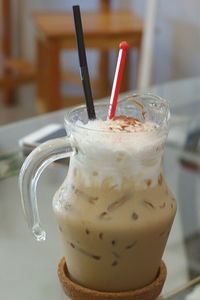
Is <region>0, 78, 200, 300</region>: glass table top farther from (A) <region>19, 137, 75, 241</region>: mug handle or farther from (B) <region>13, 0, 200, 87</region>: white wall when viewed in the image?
(B) <region>13, 0, 200, 87</region>: white wall

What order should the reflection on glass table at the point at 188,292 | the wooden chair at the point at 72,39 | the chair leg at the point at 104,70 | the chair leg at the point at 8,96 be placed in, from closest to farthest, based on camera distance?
the reflection on glass table at the point at 188,292 → the wooden chair at the point at 72,39 → the chair leg at the point at 104,70 → the chair leg at the point at 8,96

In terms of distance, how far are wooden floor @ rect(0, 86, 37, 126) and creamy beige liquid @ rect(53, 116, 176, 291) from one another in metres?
2.19

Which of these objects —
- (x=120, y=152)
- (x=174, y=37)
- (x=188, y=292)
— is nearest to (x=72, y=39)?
(x=174, y=37)

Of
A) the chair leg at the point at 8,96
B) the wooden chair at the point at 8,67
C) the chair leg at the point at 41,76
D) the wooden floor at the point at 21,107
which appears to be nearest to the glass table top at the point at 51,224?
the chair leg at the point at 41,76

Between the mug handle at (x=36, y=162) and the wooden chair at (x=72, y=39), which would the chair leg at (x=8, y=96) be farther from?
the mug handle at (x=36, y=162)

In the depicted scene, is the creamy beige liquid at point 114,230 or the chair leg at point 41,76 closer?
the creamy beige liquid at point 114,230

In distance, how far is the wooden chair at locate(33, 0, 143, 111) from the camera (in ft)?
7.10

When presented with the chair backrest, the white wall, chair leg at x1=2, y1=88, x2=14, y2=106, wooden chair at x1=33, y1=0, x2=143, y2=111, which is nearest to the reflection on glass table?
the chair backrest

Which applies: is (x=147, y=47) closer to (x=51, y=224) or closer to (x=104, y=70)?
(x=104, y=70)

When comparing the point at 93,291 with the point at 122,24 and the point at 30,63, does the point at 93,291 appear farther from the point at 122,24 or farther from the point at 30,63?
the point at 30,63

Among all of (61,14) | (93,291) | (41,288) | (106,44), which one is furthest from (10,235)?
(61,14)

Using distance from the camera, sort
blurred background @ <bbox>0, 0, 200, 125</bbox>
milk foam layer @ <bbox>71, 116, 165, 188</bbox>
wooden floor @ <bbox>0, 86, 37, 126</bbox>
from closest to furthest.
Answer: milk foam layer @ <bbox>71, 116, 165, 188</bbox> → blurred background @ <bbox>0, 0, 200, 125</bbox> → wooden floor @ <bbox>0, 86, 37, 126</bbox>

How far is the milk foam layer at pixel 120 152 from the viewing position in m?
0.52

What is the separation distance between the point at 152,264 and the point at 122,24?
178cm
